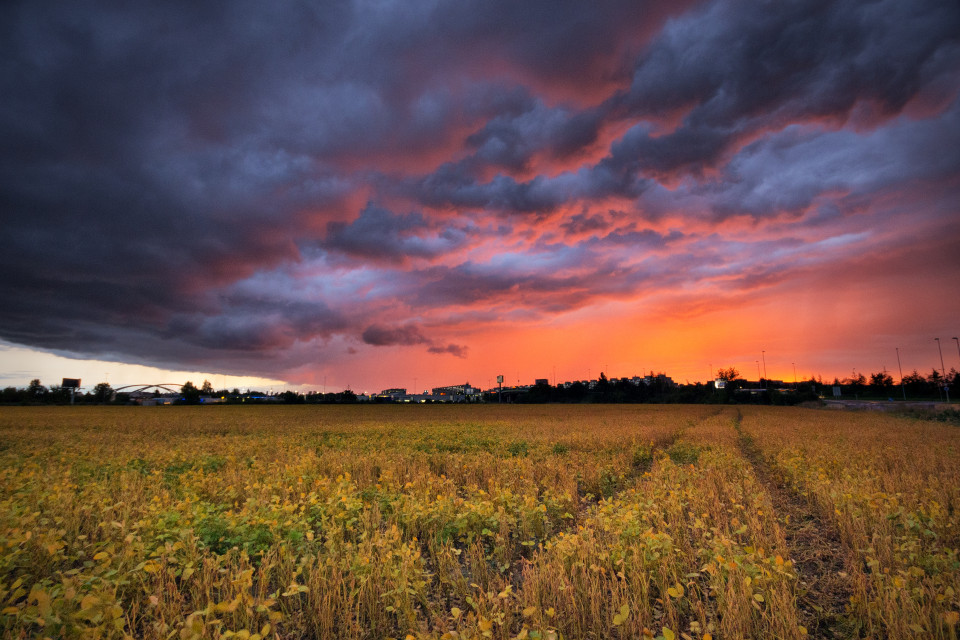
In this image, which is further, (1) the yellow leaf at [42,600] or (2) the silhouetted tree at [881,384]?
(2) the silhouetted tree at [881,384]

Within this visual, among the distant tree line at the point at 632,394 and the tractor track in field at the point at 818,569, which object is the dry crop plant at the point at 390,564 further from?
the distant tree line at the point at 632,394

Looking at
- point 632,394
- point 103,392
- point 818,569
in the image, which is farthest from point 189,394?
point 818,569

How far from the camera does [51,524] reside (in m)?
6.80

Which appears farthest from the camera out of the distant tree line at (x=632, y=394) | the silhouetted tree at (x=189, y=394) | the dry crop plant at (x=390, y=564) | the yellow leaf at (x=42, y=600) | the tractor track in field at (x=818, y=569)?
the silhouetted tree at (x=189, y=394)

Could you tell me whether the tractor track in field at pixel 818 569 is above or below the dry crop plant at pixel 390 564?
below

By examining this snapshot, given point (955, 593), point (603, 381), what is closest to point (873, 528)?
point (955, 593)

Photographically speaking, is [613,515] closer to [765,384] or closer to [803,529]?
[803,529]

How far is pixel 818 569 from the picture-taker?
6.21 meters

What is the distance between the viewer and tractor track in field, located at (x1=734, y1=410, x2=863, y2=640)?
4754 millimetres

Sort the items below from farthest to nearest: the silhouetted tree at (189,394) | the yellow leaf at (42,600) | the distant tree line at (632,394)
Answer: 1. the silhouetted tree at (189,394)
2. the distant tree line at (632,394)
3. the yellow leaf at (42,600)

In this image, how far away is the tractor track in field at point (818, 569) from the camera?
475 centimetres

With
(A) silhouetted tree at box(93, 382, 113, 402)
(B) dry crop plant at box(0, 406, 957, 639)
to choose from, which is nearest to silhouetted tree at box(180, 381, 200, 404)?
(A) silhouetted tree at box(93, 382, 113, 402)

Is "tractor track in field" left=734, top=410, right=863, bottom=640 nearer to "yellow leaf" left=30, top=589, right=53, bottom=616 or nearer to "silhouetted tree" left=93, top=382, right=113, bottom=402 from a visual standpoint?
"yellow leaf" left=30, top=589, right=53, bottom=616

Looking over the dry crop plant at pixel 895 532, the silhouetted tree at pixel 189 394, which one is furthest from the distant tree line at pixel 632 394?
the dry crop plant at pixel 895 532
